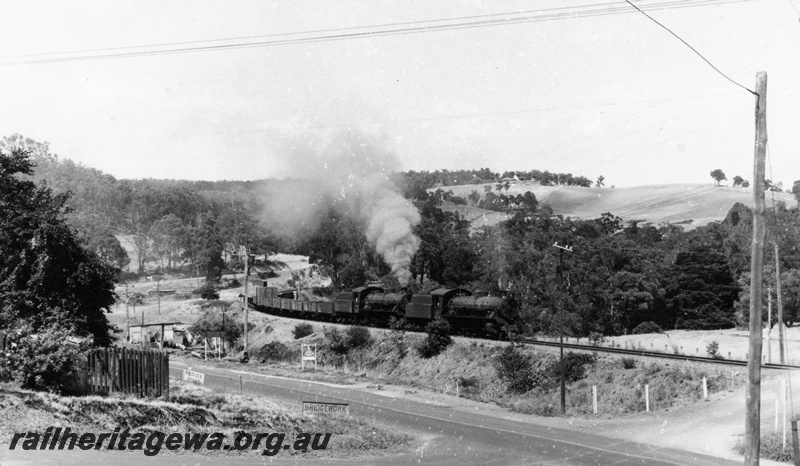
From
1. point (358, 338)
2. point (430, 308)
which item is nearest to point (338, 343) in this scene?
point (358, 338)

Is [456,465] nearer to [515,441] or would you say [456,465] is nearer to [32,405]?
[515,441]

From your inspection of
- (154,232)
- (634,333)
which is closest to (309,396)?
(634,333)

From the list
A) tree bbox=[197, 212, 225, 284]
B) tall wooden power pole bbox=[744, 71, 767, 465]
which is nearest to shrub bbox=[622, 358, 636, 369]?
tall wooden power pole bbox=[744, 71, 767, 465]

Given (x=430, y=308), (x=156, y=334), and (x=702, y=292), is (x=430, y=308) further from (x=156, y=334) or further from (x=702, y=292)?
(x=702, y=292)

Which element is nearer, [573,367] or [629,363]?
[629,363]

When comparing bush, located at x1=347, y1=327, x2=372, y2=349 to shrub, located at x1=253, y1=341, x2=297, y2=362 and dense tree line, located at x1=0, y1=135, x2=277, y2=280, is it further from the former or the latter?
dense tree line, located at x1=0, y1=135, x2=277, y2=280

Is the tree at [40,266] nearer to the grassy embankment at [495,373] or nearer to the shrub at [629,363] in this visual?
the grassy embankment at [495,373]
